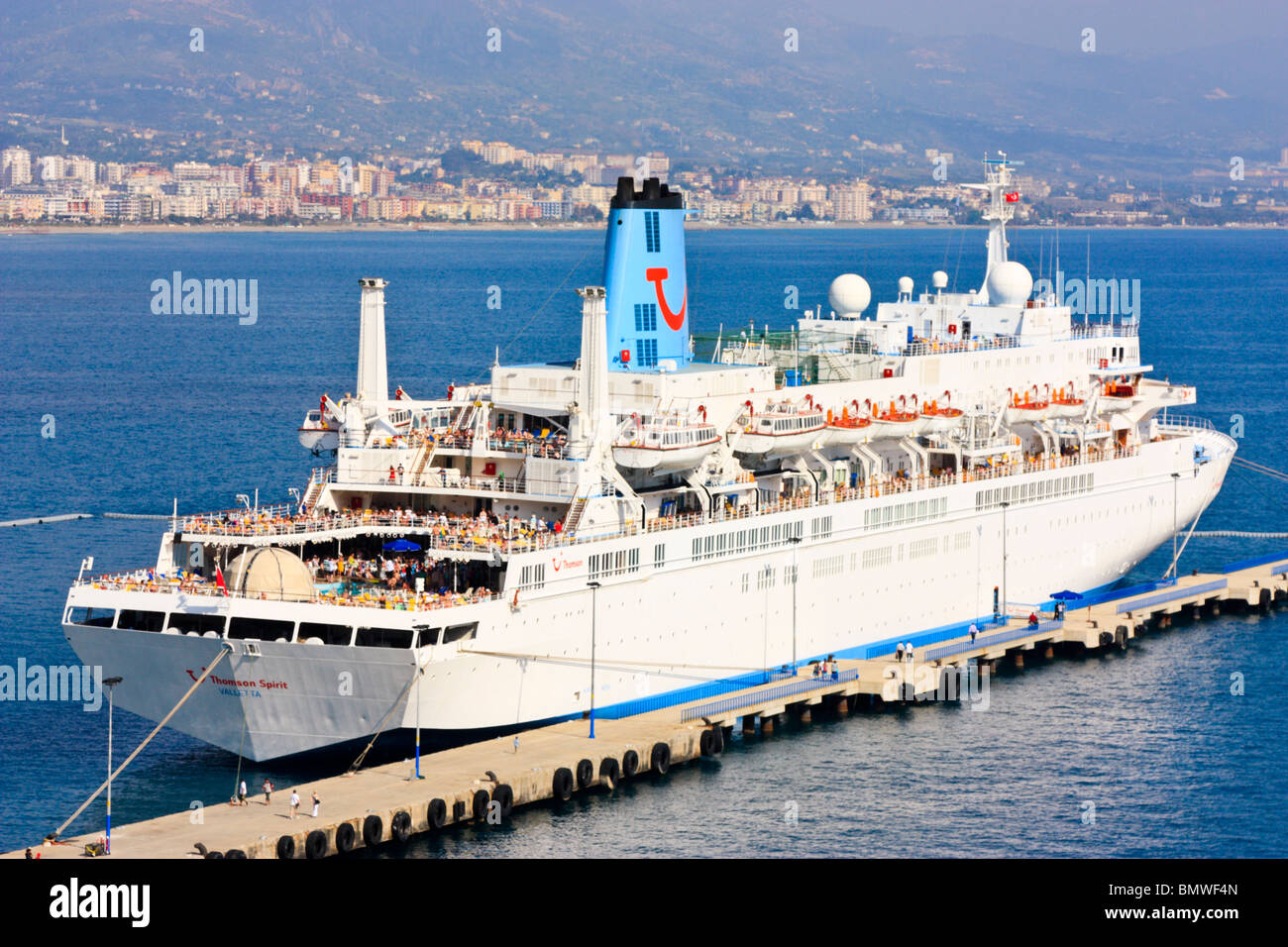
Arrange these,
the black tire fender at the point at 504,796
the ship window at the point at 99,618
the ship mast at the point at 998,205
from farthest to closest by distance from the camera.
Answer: the ship mast at the point at 998,205 < the ship window at the point at 99,618 < the black tire fender at the point at 504,796

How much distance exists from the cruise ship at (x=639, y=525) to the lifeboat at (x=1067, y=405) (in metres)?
0.19

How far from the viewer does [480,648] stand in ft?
151

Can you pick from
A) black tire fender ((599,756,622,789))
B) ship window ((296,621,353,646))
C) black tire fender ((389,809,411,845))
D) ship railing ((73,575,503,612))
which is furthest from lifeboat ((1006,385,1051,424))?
black tire fender ((389,809,411,845))

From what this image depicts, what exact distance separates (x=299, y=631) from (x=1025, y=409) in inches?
1263

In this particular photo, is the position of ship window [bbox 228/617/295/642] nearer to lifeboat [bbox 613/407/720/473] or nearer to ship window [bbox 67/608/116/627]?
ship window [bbox 67/608/116/627]

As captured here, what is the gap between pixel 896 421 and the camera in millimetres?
61469

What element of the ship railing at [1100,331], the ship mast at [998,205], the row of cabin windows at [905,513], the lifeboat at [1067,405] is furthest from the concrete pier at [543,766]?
the ship mast at [998,205]

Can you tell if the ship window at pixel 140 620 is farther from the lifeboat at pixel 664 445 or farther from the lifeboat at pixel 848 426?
the lifeboat at pixel 848 426

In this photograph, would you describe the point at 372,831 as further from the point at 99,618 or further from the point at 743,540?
the point at 743,540

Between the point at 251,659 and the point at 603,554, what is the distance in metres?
9.66

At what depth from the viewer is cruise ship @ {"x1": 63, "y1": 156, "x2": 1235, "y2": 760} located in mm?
45781

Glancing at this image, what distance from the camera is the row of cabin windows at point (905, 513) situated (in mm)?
59156

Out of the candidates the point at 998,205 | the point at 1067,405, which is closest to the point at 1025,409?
the point at 1067,405
